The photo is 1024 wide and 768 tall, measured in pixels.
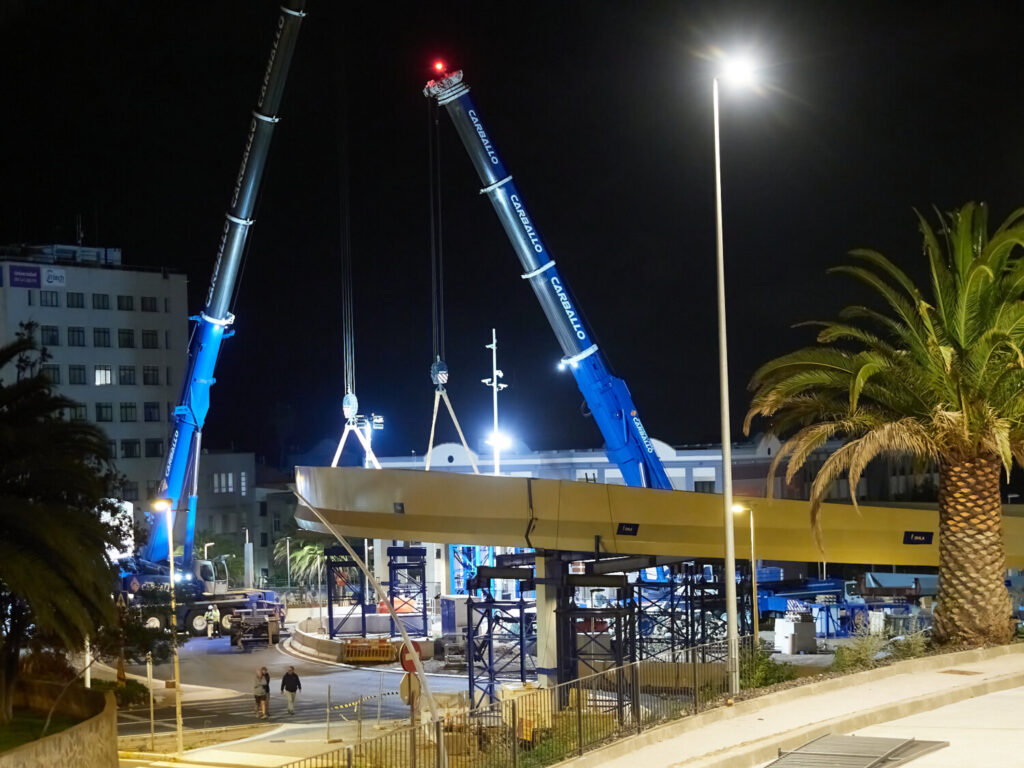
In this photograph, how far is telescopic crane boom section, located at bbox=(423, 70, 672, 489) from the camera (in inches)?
1762

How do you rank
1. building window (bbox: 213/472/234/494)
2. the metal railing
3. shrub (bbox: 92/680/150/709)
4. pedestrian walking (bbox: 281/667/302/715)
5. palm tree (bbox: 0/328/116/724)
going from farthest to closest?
1. building window (bbox: 213/472/234/494)
2. pedestrian walking (bbox: 281/667/302/715)
3. shrub (bbox: 92/680/150/709)
4. palm tree (bbox: 0/328/116/724)
5. the metal railing

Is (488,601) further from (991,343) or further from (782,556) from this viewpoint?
(991,343)

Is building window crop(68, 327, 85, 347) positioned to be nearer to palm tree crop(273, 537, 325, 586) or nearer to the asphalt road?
palm tree crop(273, 537, 325, 586)

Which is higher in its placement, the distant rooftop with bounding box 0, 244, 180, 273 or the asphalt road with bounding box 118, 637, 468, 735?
the distant rooftop with bounding box 0, 244, 180, 273

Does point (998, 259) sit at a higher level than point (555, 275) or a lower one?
lower

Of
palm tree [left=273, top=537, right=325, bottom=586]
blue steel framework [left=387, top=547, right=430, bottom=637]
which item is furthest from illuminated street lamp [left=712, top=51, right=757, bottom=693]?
palm tree [left=273, top=537, right=325, bottom=586]

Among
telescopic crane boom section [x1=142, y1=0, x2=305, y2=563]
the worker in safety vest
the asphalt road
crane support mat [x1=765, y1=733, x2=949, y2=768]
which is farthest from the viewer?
the worker in safety vest

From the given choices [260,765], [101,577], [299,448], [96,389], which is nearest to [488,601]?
[260,765]

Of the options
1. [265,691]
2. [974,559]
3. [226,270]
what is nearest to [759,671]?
[974,559]

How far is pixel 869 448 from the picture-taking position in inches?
901

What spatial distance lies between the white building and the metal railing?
299ft

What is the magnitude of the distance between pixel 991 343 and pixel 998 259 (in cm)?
150

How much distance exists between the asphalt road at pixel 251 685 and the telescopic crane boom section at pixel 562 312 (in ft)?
34.3

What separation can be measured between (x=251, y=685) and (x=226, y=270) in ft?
53.3
